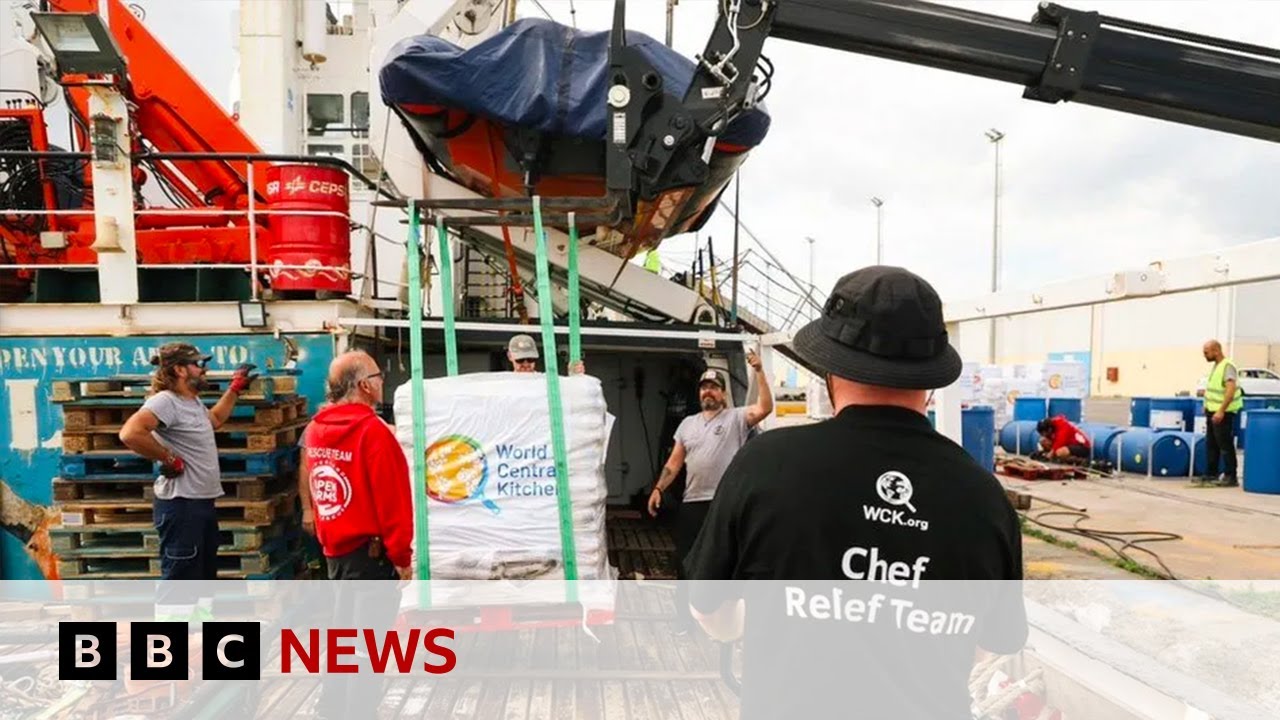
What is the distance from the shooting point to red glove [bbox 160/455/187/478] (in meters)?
4.12

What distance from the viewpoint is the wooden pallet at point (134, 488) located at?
5.07 metres

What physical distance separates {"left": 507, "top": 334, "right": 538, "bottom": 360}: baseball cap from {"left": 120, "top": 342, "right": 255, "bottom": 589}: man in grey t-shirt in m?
1.82

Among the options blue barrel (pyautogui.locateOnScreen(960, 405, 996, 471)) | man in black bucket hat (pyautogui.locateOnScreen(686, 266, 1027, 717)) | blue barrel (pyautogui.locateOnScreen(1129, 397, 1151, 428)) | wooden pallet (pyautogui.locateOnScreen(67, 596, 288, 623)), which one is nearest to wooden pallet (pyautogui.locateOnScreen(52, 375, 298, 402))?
wooden pallet (pyautogui.locateOnScreen(67, 596, 288, 623))

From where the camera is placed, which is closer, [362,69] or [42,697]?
[42,697]

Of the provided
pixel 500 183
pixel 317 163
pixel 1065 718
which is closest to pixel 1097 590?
pixel 1065 718

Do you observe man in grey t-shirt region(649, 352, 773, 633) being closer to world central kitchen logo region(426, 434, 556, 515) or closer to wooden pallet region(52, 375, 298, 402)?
world central kitchen logo region(426, 434, 556, 515)

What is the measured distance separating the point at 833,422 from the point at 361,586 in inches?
111

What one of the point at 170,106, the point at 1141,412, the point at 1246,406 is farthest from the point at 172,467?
the point at 1246,406

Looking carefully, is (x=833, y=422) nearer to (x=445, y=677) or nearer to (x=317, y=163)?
(x=445, y=677)

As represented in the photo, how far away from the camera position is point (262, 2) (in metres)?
8.80

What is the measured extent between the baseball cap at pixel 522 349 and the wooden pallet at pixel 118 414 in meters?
1.91

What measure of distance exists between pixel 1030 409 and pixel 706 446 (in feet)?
39.7

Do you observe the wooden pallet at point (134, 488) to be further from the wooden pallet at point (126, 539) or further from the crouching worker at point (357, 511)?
the crouching worker at point (357, 511)

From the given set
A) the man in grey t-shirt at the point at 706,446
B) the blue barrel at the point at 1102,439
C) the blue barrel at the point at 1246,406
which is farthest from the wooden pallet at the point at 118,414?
the blue barrel at the point at 1246,406
